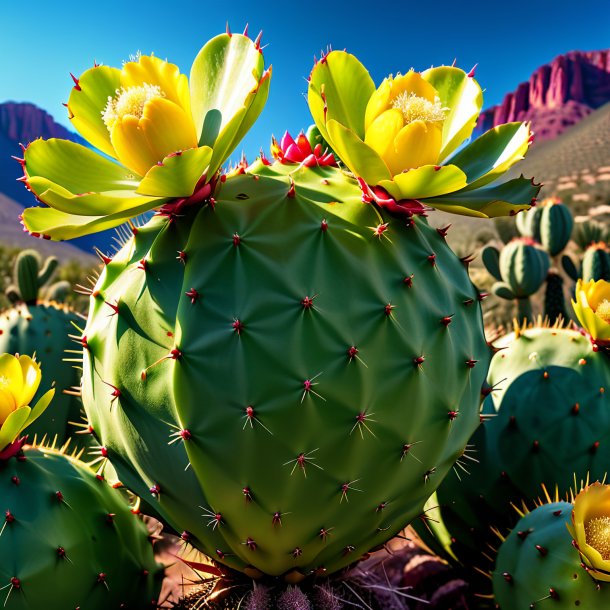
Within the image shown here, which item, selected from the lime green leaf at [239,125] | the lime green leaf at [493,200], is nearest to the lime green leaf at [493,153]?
the lime green leaf at [493,200]

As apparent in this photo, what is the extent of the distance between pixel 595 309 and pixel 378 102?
2.91 ft

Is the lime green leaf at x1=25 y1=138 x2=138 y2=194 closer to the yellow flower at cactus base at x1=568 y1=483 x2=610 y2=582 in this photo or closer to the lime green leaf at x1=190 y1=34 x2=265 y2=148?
the lime green leaf at x1=190 y1=34 x2=265 y2=148

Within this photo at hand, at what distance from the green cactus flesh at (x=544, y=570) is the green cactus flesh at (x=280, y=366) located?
29 cm

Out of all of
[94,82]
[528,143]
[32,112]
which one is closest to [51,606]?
[94,82]

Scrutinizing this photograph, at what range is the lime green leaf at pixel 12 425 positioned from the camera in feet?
3.50

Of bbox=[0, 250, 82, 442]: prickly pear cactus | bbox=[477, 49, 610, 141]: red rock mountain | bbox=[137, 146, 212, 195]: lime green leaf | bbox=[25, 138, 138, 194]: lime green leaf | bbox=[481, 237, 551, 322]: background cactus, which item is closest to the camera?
bbox=[137, 146, 212, 195]: lime green leaf

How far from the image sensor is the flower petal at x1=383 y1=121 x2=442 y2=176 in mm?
962

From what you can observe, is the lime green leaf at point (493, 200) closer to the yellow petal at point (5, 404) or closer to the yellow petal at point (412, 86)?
the yellow petal at point (412, 86)

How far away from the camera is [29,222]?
→ 0.93 m

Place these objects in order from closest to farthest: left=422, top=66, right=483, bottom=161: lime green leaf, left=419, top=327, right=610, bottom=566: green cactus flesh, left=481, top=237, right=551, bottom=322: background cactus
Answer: left=422, top=66, right=483, bottom=161: lime green leaf → left=419, top=327, right=610, bottom=566: green cactus flesh → left=481, top=237, right=551, bottom=322: background cactus

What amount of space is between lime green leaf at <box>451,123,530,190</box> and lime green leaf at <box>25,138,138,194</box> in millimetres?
584

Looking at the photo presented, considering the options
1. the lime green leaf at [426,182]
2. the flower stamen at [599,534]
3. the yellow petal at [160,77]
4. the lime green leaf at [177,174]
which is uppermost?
the yellow petal at [160,77]

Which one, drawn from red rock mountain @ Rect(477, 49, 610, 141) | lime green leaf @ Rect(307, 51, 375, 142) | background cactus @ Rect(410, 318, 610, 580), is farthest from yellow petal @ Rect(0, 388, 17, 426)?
red rock mountain @ Rect(477, 49, 610, 141)

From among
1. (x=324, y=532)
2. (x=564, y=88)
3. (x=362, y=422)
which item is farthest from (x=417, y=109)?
(x=564, y=88)
